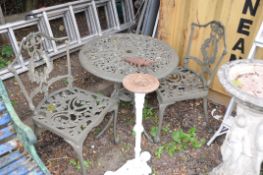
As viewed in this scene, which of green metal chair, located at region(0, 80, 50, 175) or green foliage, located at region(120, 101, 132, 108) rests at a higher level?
green metal chair, located at region(0, 80, 50, 175)

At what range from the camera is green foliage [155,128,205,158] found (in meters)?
2.72

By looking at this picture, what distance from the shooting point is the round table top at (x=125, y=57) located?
2371mm

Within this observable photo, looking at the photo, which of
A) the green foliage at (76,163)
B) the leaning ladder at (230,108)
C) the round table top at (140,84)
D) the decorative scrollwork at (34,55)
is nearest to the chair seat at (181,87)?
the leaning ladder at (230,108)

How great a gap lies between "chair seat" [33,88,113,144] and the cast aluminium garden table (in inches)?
11.4

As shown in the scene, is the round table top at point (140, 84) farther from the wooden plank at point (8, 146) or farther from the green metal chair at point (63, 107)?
the wooden plank at point (8, 146)

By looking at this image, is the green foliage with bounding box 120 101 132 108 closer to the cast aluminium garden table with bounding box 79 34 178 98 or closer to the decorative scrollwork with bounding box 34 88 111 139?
the cast aluminium garden table with bounding box 79 34 178 98

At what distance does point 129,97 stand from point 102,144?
623 mm

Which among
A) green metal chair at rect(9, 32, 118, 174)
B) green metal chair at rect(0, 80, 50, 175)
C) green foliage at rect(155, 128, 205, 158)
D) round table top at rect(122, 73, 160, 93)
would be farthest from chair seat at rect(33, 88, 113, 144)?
green foliage at rect(155, 128, 205, 158)

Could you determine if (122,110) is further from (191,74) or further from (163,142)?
(191,74)

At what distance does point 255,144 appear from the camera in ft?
6.54

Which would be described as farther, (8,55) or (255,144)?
(8,55)

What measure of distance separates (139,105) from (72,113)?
75 centimetres

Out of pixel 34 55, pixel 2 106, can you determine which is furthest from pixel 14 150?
pixel 34 55

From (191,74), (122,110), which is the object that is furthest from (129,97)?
(191,74)
